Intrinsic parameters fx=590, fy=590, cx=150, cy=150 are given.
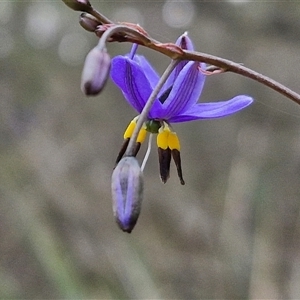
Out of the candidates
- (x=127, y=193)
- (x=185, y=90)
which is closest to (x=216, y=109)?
(x=185, y=90)

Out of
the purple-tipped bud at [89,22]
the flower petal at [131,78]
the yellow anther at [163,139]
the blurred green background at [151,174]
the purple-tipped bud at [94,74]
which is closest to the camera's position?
the purple-tipped bud at [94,74]

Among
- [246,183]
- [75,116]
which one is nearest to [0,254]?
[75,116]

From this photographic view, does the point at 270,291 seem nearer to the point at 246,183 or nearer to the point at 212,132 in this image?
the point at 246,183

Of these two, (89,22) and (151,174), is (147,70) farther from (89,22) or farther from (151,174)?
(151,174)

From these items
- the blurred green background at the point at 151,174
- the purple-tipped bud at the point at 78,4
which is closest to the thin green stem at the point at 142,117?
the purple-tipped bud at the point at 78,4

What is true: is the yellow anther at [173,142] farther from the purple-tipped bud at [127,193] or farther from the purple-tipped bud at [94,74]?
the purple-tipped bud at [94,74]

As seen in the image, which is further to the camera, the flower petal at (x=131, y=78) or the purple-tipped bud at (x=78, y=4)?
the flower petal at (x=131, y=78)

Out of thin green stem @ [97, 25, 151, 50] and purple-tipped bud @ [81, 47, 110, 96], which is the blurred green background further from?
purple-tipped bud @ [81, 47, 110, 96]
